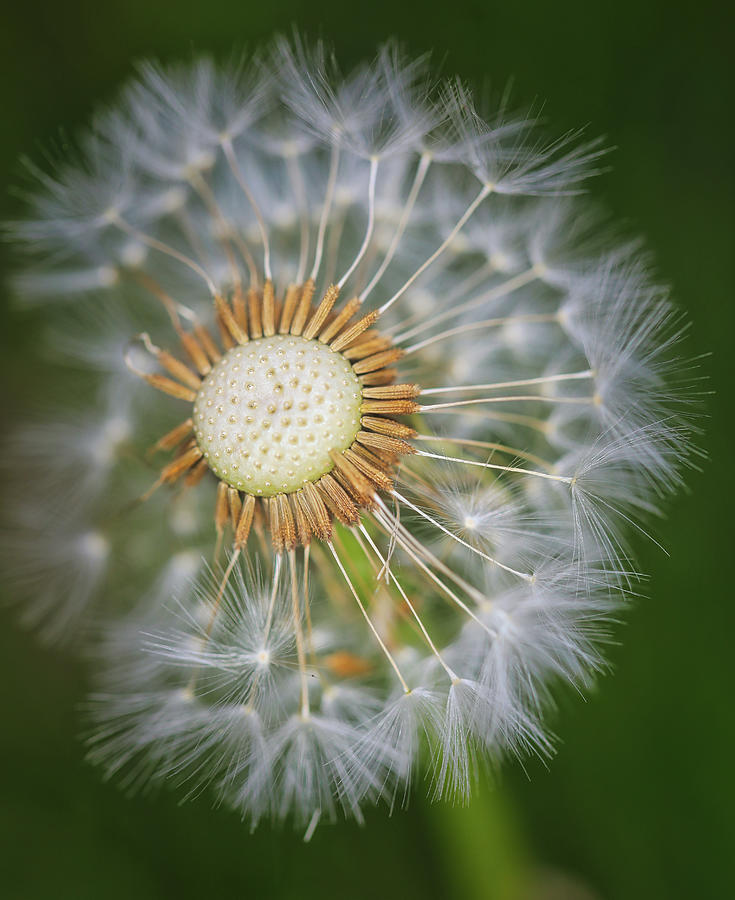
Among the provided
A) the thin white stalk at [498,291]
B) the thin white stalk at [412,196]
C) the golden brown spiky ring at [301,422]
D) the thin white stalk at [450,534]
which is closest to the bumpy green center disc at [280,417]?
the golden brown spiky ring at [301,422]

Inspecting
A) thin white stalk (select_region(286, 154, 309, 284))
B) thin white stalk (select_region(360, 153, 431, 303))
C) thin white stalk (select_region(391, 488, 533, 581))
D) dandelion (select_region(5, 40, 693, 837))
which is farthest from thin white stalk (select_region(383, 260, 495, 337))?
thin white stalk (select_region(391, 488, 533, 581))

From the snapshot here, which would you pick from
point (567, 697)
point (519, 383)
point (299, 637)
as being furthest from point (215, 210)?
point (567, 697)

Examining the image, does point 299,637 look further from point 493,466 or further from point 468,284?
point 468,284

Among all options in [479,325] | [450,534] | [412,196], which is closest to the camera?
[450,534]

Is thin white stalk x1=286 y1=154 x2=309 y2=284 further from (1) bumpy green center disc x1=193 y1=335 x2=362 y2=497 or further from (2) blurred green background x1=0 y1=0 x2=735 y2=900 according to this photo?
(2) blurred green background x1=0 y1=0 x2=735 y2=900

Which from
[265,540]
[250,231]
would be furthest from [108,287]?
[265,540]

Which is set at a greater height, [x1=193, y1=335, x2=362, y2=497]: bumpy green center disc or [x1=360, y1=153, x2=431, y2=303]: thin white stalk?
[x1=360, y1=153, x2=431, y2=303]: thin white stalk

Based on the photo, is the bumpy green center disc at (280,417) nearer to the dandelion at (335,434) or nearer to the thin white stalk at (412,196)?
the dandelion at (335,434)
